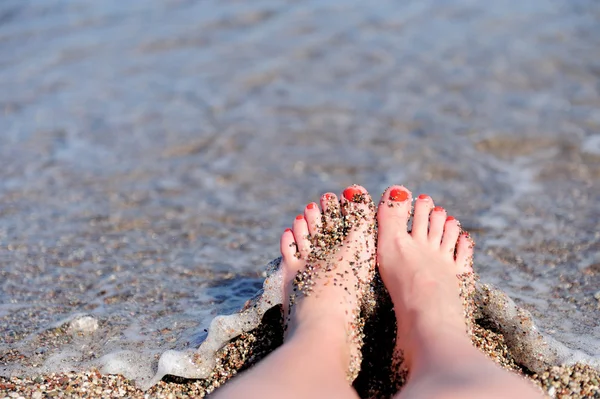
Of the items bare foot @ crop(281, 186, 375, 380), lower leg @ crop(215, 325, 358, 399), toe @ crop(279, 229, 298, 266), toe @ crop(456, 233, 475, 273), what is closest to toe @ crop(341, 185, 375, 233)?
bare foot @ crop(281, 186, 375, 380)

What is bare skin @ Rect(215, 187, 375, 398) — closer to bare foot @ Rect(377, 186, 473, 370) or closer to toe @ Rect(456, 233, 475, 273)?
bare foot @ Rect(377, 186, 473, 370)

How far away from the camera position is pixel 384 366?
252 centimetres

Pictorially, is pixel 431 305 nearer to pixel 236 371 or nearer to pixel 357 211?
pixel 357 211

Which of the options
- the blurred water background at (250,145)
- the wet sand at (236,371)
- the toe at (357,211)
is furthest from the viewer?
the blurred water background at (250,145)

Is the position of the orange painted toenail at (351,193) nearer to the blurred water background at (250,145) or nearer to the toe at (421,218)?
the toe at (421,218)

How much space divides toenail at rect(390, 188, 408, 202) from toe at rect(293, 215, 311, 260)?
0.39 meters

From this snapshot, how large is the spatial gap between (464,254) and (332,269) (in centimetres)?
61

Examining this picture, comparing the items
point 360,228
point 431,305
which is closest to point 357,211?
point 360,228

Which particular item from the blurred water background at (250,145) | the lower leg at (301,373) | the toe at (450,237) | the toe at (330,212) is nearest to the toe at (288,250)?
the toe at (330,212)

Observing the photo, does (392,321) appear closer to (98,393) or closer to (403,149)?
(98,393)

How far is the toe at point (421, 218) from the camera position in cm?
303

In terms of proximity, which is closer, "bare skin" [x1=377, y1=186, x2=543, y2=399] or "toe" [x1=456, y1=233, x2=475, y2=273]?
"bare skin" [x1=377, y1=186, x2=543, y2=399]

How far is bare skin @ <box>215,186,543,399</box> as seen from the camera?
198cm

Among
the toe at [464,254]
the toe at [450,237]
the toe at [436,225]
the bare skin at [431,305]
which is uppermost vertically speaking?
the bare skin at [431,305]
